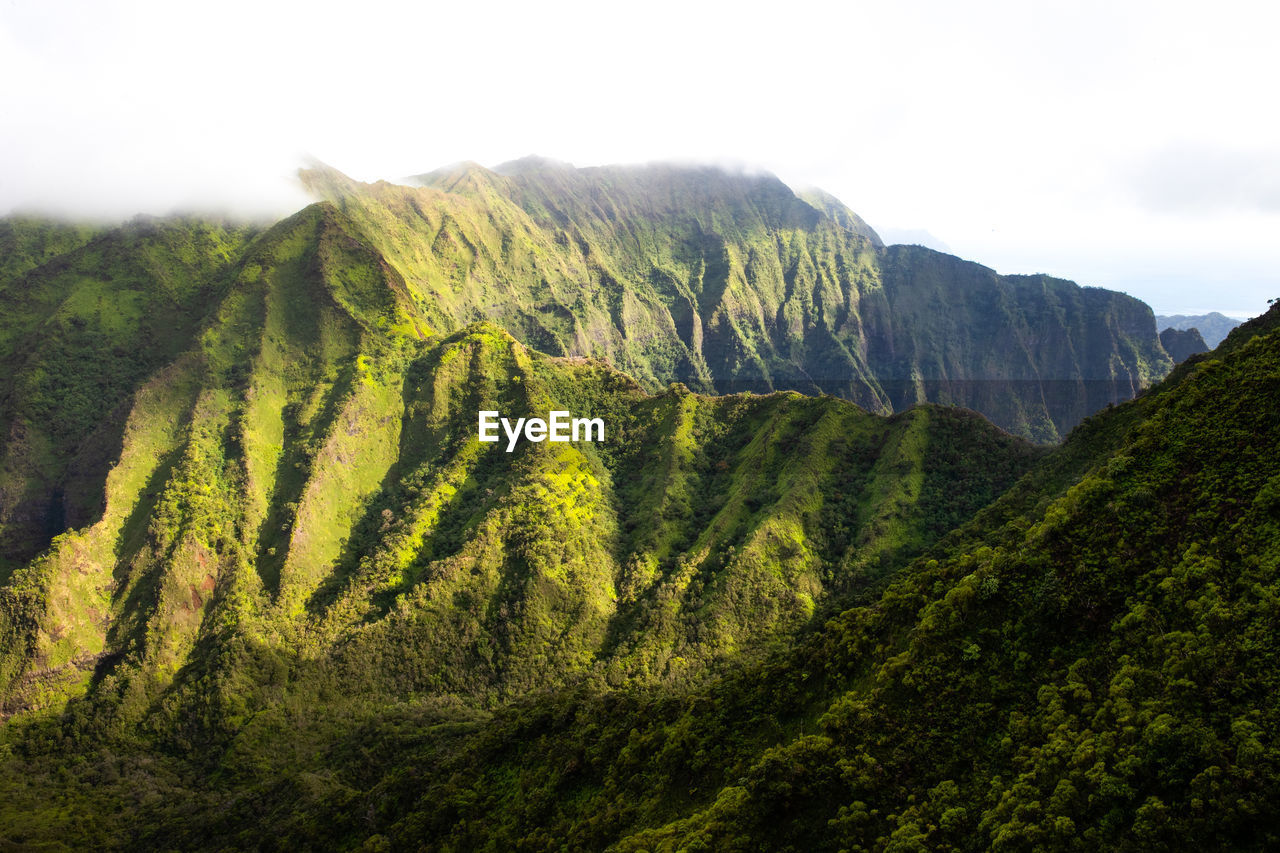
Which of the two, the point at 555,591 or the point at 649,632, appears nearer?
the point at 649,632

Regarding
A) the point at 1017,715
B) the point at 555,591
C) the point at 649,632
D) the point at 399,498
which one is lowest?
the point at 649,632

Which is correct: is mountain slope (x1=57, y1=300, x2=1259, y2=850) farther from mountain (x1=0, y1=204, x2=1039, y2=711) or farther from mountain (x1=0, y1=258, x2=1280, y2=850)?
mountain (x1=0, y1=204, x2=1039, y2=711)

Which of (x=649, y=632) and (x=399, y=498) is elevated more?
(x=399, y=498)

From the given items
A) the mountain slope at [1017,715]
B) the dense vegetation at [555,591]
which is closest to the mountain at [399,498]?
the dense vegetation at [555,591]

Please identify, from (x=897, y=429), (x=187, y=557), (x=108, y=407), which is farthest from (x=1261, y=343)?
(x=108, y=407)

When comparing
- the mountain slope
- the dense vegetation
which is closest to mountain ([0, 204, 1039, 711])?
the dense vegetation

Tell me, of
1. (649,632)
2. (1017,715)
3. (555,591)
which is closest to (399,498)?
(555,591)

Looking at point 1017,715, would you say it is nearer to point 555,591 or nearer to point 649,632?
point 649,632

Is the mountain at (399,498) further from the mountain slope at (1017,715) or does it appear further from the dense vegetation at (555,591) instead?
the mountain slope at (1017,715)

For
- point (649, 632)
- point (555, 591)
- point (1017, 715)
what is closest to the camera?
point (1017, 715)
